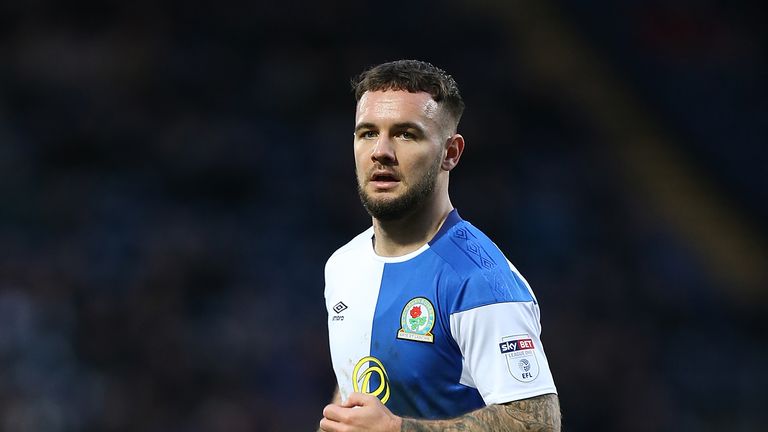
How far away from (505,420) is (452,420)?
16cm

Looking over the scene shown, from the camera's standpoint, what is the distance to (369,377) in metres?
3.32

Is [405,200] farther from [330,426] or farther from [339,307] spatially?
[330,426]

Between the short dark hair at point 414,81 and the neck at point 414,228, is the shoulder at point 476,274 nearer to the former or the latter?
the neck at point 414,228

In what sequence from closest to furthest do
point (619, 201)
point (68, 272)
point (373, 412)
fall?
point (373, 412) < point (68, 272) < point (619, 201)

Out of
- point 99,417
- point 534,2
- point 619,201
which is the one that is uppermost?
point 534,2

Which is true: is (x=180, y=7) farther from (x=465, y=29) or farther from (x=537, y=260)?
(x=537, y=260)

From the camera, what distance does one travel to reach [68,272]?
8.83 metres

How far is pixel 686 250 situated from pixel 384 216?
9599 mm

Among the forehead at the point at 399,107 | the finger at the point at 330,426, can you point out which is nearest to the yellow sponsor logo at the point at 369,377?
the finger at the point at 330,426

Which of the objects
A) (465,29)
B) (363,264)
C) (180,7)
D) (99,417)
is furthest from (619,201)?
(363,264)

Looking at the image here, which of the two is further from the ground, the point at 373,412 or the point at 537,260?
the point at 537,260

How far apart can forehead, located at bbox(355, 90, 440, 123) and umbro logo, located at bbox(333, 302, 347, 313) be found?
0.67 meters

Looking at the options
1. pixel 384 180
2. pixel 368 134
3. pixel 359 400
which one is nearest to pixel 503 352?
pixel 359 400

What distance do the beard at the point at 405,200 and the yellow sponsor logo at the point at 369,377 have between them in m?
0.48
